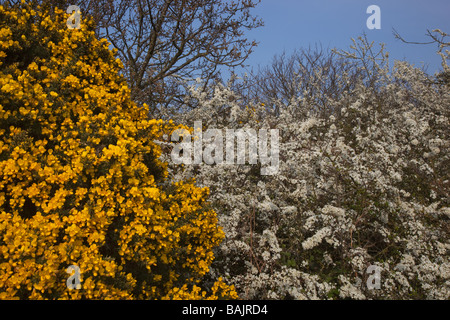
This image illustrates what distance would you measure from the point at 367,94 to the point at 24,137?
6.81 meters

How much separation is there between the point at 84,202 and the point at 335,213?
2726mm

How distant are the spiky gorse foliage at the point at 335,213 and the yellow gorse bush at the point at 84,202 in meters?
0.82

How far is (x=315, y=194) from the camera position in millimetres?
4988

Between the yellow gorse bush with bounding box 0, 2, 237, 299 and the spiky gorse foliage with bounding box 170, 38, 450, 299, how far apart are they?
2.70 feet

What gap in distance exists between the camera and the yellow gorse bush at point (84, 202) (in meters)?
2.56

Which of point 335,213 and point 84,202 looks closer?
point 84,202

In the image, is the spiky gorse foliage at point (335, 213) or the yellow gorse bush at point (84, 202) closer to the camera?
the yellow gorse bush at point (84, 202)

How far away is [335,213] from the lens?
4238mm

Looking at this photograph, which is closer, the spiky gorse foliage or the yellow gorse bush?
the yellow gorse bush

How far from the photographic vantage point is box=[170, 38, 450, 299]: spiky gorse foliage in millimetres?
3783

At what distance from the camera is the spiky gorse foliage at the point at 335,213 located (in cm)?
378
